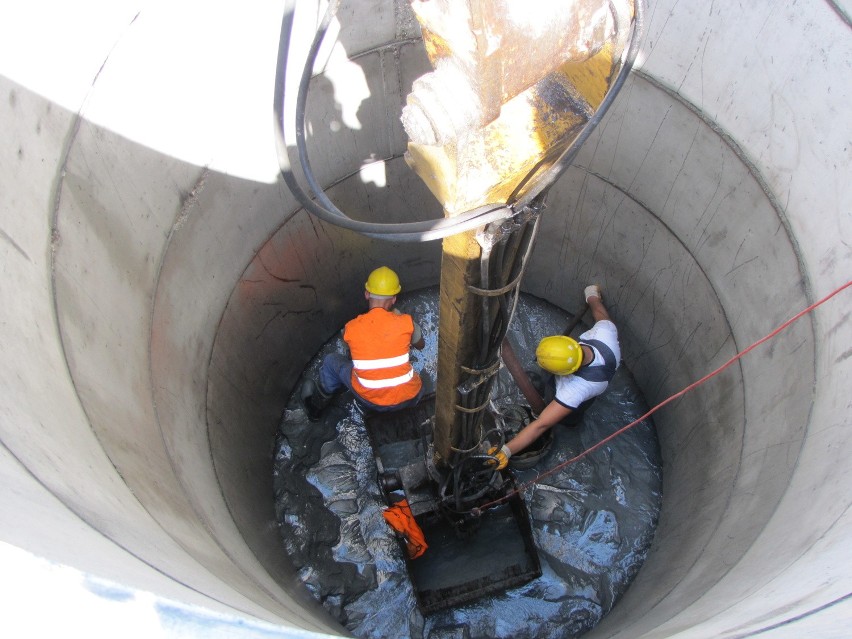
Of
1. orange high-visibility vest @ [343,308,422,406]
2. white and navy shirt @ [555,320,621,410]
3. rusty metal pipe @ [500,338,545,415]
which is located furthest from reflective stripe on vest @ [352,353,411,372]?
white and navy shirt @ [555,320,621,410]

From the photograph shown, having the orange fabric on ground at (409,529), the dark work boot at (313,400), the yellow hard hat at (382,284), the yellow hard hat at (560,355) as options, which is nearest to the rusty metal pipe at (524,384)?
the yellow hard hat at (560,355)

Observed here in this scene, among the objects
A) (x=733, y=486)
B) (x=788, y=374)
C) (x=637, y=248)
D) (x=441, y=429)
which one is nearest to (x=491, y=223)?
(x=441, y=429)

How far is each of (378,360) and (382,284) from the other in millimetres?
675

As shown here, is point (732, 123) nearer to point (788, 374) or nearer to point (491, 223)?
point (788, 374)

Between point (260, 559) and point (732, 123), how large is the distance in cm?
334

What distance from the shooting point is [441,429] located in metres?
2.72

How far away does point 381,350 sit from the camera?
348 centimetres

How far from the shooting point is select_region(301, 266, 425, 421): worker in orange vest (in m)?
3.49

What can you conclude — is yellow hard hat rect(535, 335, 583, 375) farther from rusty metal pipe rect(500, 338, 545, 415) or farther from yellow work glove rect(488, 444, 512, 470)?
yellow work glove rect(488, 444, 512, 470)

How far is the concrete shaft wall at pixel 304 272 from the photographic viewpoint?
75.4 inches

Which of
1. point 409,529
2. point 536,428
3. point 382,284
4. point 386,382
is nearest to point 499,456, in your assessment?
point 536,428

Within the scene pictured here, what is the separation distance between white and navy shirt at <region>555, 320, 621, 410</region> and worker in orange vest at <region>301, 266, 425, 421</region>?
0.93m

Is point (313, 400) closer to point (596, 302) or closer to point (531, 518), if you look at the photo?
point (531, 518)

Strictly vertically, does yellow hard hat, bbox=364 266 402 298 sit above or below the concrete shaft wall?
above
